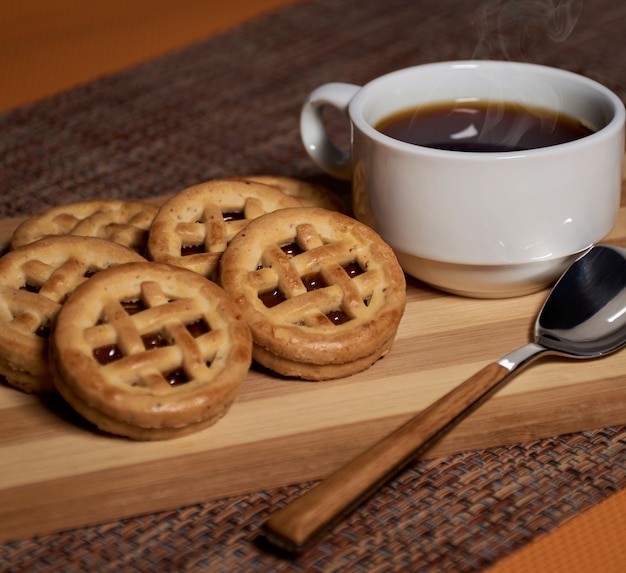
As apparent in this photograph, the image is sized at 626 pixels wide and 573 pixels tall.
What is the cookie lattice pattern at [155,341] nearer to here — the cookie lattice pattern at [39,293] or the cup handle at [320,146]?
the cookie lattice pattern at [39,293]

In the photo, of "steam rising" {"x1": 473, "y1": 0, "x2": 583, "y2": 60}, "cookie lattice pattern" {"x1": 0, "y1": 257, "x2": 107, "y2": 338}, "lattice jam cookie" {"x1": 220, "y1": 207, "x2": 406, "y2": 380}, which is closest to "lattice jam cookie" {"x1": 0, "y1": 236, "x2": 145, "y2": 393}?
"cookie lattice pattern" {"x1": 0, "y1": 257, "x2": 107, "y2": 338}

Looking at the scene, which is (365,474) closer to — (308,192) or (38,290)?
(38,290)

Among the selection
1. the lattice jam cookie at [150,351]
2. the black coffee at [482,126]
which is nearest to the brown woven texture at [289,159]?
the lattice jam cookie at [150,351]

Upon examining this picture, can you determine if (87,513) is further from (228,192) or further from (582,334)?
(582,334)

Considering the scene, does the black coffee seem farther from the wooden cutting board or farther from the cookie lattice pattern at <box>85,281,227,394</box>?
the cookie lattice pattern at <box>85,281,227,394</box>

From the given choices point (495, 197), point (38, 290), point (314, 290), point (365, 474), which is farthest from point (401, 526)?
point (38, 290)

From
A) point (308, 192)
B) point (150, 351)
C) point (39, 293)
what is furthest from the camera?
point (308, 192)

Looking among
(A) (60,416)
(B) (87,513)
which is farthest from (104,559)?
(A) (60,416)
